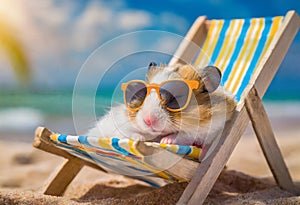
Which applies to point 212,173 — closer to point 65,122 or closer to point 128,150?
point 128,150

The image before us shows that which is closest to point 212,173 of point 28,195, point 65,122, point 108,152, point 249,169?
point 108,152

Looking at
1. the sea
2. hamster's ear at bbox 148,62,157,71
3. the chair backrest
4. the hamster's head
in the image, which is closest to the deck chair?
the chair backrest

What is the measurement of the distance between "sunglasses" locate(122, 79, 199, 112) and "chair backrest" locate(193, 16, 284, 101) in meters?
0.61

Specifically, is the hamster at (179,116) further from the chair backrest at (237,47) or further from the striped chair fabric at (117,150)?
the chair backrest at (237,47)

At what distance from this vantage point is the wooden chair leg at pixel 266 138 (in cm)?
239

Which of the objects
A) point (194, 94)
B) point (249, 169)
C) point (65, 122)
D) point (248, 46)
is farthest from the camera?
point (65, 122)

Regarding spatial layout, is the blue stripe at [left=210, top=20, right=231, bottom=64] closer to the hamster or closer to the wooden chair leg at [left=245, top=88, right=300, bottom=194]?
the wooden chair leg at [left=245, top=88, right=300, bottom=194]

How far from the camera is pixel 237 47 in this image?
3.08m

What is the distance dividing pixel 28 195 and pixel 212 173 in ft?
2.96

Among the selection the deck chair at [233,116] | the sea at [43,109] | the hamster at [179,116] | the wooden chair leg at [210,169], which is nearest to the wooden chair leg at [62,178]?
the deck chair at [233,116]

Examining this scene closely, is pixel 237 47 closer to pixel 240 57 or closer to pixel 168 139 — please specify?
pixel 240 57

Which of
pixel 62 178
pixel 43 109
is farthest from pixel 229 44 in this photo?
pixel 43 109

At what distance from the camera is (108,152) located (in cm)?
201

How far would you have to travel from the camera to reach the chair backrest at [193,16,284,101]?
2.83 m
